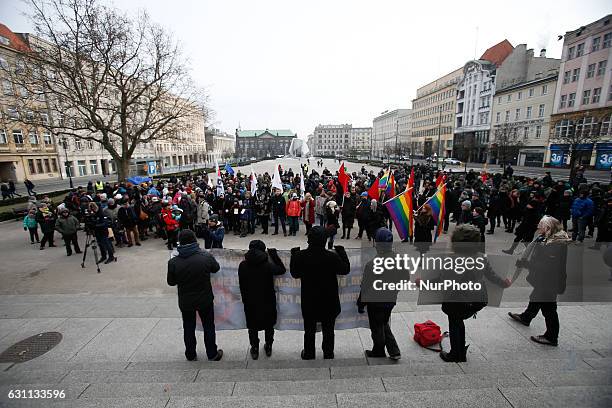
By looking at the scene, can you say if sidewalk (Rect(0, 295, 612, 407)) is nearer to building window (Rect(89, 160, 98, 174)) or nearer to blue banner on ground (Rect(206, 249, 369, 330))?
blue banner on ground (Rect(206, 249, 369, 330))

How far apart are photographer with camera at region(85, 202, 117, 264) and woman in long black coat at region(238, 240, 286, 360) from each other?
6.62m

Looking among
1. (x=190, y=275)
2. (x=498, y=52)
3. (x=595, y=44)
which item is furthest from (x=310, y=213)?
(x=498, y=52)

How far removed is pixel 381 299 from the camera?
143 inches

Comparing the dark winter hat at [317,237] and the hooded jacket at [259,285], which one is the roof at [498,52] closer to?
the dark winter hat at [317,237]

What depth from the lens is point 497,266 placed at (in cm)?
404

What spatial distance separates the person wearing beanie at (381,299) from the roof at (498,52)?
73.0 meters

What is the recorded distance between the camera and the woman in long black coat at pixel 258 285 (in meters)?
3.61

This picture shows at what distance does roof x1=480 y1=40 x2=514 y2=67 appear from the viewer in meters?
60.5

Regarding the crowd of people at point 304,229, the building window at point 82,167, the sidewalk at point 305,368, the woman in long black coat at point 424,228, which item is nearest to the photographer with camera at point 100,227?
the crowd of people at point 304,229

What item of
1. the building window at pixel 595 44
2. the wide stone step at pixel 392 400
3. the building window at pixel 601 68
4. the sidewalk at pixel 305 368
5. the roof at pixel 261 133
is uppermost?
the roof at pixel 261 133

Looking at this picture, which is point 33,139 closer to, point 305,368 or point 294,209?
point 294,209

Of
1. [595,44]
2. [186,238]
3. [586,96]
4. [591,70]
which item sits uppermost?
[595,44]

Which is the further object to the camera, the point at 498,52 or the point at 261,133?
the point at 261,133

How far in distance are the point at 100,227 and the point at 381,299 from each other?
8.29m
